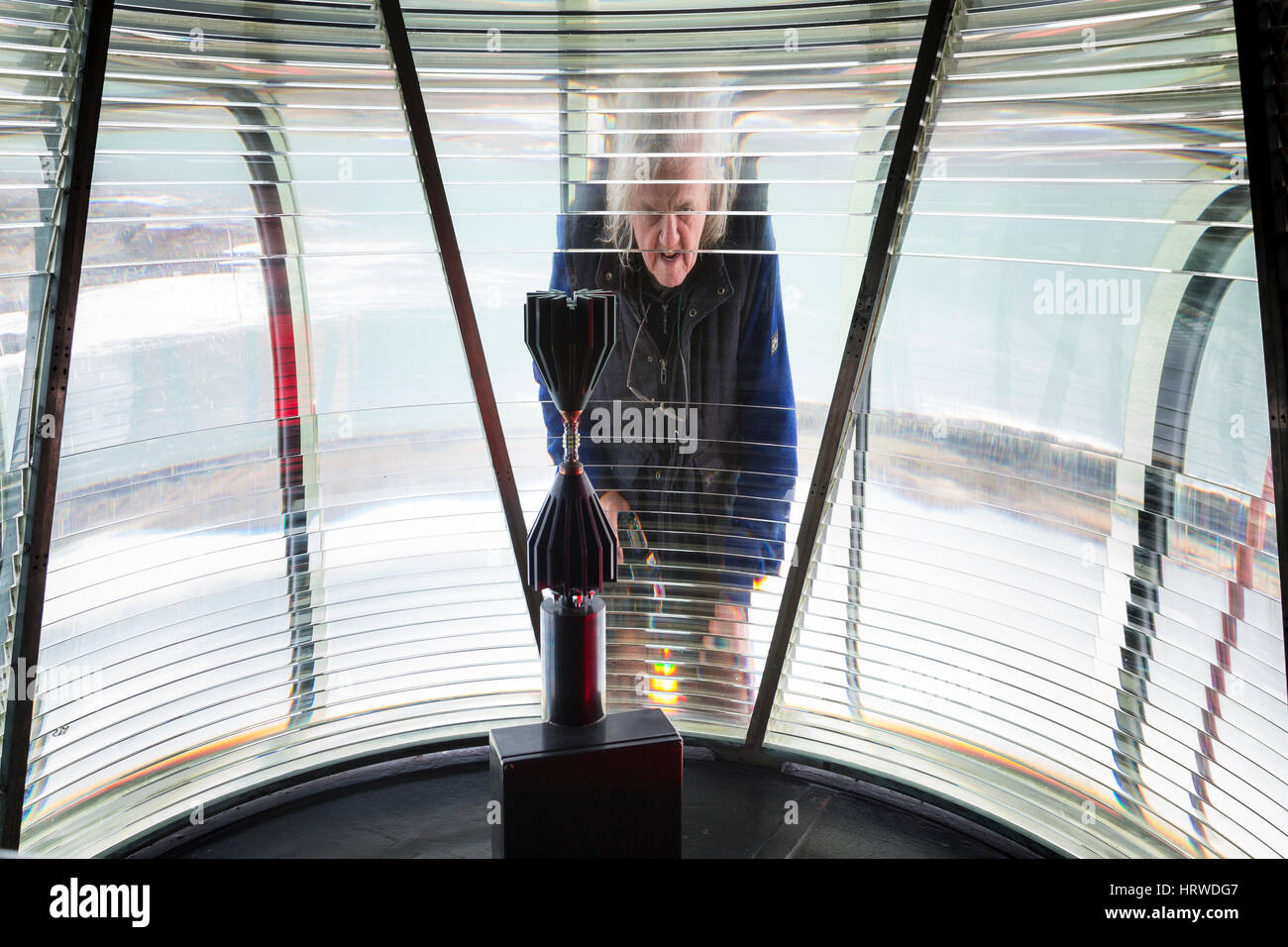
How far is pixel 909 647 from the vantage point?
3305mm

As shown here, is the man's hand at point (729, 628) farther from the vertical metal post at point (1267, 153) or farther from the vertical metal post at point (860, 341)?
the vertical metal post at point (1267, 153)

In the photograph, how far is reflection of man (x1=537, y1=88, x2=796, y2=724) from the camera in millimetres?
3215

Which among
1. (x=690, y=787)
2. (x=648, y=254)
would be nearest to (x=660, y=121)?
(x=648, y=254)

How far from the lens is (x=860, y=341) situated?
3.15m

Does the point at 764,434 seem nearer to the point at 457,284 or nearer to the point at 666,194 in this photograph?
the point at 666,194

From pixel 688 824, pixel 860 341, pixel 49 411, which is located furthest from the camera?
pixel 688 824

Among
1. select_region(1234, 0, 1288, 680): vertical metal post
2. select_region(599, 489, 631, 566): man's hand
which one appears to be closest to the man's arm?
select_region(599, 489, 631, 566): man's hand

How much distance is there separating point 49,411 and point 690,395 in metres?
1.72

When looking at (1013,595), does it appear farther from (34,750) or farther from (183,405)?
(34,750)

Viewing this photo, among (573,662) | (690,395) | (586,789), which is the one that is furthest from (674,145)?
(586,789)

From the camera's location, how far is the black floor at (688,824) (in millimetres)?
3162

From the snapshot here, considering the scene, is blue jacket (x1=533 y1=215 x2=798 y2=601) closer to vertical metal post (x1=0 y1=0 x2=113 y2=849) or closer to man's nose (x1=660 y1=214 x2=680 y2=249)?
man's nose (x1=660 y1=214 x2=680 y2=249)

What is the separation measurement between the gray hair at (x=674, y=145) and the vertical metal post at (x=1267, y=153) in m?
1.29

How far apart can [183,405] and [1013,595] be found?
2.34 metres
